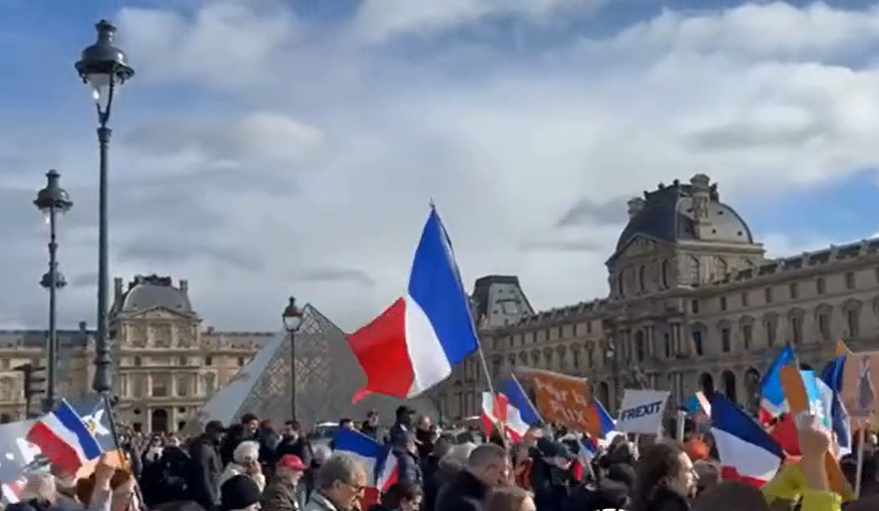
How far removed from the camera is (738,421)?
7160 millimetres

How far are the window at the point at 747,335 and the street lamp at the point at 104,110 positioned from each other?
5673 centimetres

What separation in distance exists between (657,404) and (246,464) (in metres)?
5.57

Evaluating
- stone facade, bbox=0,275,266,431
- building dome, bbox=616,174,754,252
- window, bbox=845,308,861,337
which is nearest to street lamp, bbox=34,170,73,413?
window, bbox=845,308,861,337

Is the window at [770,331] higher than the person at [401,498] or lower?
higher

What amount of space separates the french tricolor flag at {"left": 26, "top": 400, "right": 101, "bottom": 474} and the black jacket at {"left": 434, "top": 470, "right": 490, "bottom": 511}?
12.6 ft

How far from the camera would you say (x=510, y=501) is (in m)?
3.64

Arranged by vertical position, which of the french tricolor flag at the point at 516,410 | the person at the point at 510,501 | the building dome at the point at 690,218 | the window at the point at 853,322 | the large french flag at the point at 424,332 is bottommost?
the person at the point at 510,501

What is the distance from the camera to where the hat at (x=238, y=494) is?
555cm

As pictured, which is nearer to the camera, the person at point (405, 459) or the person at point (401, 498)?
the person at point (401, 498)

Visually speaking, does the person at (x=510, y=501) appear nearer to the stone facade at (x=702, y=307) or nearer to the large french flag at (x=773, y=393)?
the large french flag at (x=773, y=393)

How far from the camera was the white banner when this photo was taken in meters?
12.1

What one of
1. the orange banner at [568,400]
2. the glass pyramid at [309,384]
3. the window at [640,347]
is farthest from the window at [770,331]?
the orange banner at [568,400]

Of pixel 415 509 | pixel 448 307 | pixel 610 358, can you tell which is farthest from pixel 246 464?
pixel 610 358

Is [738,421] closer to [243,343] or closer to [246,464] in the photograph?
[246,464]
